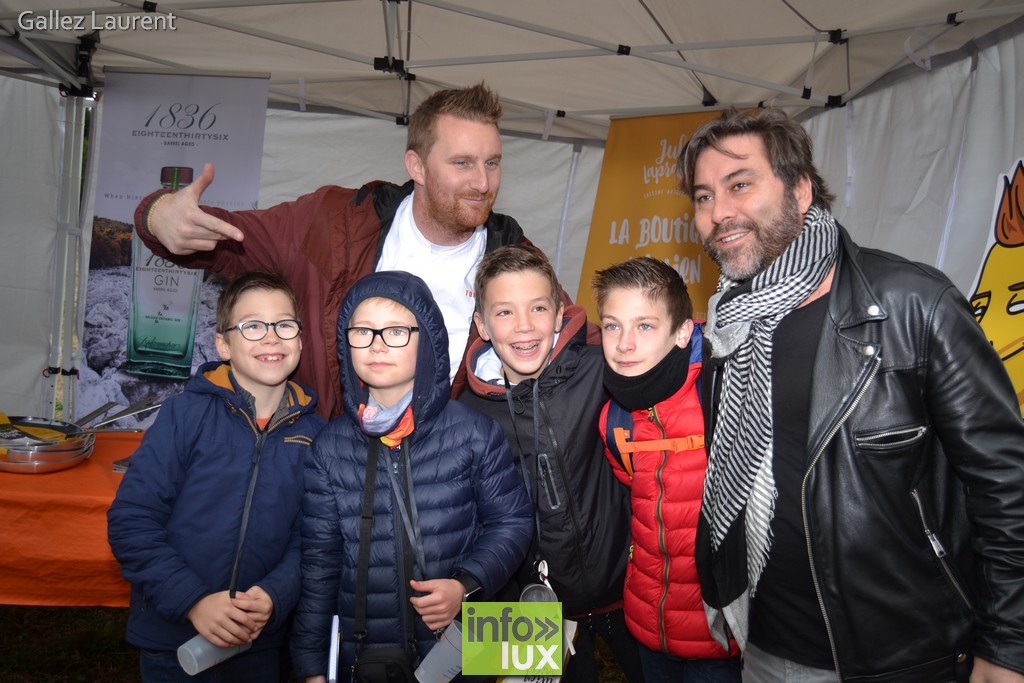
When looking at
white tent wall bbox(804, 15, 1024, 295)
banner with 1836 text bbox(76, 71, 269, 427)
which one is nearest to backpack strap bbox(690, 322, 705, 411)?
white tent wall bbox(804, 15, 1024, 295)

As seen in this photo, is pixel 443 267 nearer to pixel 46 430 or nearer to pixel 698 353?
pixel 698 353

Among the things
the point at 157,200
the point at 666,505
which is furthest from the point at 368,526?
the point at 157,200

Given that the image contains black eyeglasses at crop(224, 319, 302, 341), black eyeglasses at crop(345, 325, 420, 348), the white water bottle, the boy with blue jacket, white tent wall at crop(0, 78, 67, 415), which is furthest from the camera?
white tent wall at crop(0, 78, 67, 415)

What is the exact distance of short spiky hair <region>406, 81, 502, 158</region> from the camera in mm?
2533

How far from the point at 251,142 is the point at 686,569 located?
400 cm

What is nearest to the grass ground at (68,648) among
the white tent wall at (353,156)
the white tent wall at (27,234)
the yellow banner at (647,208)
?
the white tent wall at (27,234)

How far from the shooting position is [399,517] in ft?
6.15

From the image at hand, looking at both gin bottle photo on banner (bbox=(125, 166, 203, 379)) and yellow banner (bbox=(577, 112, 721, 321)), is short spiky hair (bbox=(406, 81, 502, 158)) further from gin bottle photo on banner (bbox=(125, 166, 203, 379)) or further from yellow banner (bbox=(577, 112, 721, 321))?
gin bottle photo on banner (bbox=(125, 166, 203, 379))

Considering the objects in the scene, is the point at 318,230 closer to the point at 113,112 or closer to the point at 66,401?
the point at 113,112

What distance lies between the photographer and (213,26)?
4.34 meters

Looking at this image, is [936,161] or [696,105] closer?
[936,161]

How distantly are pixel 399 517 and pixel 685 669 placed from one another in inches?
35.5

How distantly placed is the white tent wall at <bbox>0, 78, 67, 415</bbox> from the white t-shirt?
3699 mm

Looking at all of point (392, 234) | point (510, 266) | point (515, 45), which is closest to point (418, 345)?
point (510, 266)
